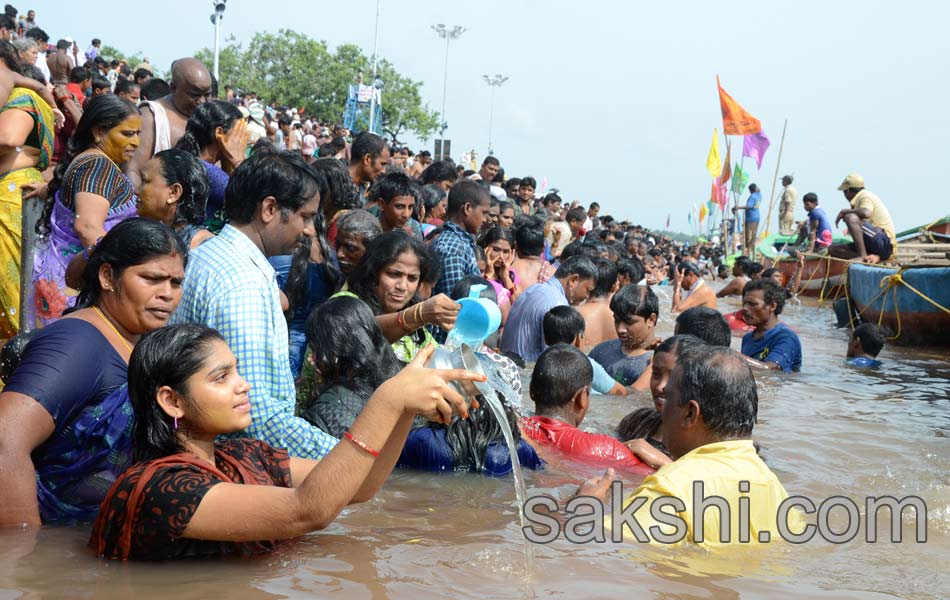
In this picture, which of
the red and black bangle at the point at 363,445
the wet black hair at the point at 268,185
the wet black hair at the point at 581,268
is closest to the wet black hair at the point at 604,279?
the wet black hair at the point at 581,268

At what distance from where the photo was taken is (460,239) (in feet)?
21.9

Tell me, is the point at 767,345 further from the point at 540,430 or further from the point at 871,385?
the point at 540,430

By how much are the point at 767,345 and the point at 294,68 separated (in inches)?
2627

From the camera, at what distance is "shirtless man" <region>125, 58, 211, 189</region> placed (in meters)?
5.84

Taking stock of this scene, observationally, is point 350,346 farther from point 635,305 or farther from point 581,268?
point 581,268

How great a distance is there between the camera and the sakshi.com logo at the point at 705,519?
123 inches

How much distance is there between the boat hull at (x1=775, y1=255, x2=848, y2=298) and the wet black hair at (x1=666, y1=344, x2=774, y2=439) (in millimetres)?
15599

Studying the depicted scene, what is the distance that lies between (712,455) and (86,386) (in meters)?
2.17

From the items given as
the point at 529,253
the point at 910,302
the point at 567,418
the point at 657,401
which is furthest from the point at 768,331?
the point at 910,302

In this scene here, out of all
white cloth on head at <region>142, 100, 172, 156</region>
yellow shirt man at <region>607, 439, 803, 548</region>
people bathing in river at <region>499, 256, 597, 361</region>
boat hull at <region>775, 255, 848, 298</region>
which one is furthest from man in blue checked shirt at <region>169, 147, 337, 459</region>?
boat hull at <region>775, 255, 848, 298</region>

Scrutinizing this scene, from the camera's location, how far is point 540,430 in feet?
16.4

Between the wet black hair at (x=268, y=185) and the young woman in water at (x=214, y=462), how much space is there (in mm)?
973

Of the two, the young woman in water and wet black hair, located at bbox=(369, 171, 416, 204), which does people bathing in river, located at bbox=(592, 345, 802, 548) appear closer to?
the young woman in water

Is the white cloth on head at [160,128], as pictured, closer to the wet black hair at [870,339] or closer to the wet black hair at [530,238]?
the wet black hair at [530,238]
